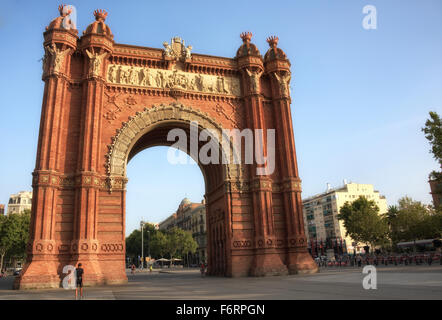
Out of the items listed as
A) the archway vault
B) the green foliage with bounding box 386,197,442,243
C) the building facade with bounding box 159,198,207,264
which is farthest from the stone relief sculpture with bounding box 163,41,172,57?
the building facade with bounding box 159,198,207,264

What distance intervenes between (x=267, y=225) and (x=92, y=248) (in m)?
12.8

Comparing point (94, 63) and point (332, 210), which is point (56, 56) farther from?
point (332, 210)

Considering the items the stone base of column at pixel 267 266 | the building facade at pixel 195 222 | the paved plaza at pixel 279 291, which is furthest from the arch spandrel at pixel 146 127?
the building facade at pixel 195 222

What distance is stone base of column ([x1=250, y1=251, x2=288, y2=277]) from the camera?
975 inches

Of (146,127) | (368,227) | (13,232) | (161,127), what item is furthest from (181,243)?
(146,127)

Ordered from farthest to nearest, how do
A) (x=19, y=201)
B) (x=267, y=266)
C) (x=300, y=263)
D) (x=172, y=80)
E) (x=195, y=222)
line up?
(x=19, y=201) → (x=195, y=222) → (x=172, y=80) → (x=300, y=263) → (x=267, y=266)

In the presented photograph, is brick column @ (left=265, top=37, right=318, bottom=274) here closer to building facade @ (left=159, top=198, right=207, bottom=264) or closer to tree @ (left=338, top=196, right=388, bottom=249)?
tree @ (left=338, top=196, right=388, bottom=249)

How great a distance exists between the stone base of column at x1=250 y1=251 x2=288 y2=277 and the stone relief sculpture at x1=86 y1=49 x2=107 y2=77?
18.2 meters

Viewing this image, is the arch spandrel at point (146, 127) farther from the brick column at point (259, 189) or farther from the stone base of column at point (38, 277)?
the stone base of column at point (38, 277)

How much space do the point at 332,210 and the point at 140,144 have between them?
85.1 metres

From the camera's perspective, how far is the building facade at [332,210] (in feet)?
327

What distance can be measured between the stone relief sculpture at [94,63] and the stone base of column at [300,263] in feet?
66.6

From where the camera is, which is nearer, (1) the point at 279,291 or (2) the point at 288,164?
(1) the point at 279,291

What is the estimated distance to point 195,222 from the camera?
311ft
